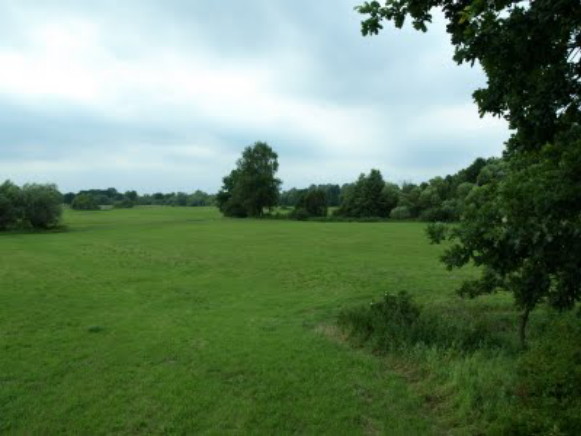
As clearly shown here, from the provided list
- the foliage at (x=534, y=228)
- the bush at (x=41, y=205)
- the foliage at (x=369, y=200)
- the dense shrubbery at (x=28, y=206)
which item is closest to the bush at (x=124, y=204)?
the foliage at (x=369, y=200)

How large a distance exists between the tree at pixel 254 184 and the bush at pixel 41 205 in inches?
1430

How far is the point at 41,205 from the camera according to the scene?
6475cm

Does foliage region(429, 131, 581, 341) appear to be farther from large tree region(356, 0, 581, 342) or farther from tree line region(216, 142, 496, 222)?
tree line region(216, 142, 496, 222)

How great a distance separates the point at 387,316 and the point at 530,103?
24.0 ft

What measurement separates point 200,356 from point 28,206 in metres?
62.2

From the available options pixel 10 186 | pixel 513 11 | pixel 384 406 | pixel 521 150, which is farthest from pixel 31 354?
pixel 10 186

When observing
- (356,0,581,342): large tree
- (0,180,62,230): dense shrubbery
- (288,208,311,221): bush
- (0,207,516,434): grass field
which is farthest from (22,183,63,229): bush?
(356,0,581,342): large tree

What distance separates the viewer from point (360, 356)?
10.1 metres

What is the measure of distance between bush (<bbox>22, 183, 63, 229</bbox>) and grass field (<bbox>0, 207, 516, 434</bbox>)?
44572mm

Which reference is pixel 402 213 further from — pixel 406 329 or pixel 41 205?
pixel 406 329

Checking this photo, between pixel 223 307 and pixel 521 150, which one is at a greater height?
pixel 521 150

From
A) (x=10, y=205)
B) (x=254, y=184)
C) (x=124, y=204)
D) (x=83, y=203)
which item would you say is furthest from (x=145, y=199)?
(x=10, y=205)

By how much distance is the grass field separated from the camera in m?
7.38

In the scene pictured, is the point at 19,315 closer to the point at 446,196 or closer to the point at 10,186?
the point at 10,186
